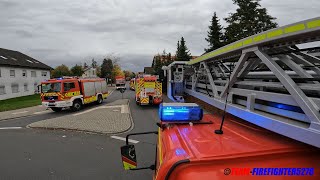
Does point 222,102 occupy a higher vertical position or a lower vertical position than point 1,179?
higher

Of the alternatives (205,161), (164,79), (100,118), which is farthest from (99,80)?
(205,161)

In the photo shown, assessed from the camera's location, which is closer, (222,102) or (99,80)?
(222,102)

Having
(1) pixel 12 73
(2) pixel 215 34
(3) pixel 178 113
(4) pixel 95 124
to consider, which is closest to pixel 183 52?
(2) pixel 215 34

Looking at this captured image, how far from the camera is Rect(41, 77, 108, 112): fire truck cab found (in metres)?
21.2

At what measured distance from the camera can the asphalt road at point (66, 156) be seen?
24.3 ft

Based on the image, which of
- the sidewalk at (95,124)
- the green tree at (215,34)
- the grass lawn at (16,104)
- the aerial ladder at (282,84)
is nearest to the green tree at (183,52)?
the green tree at (215,34)

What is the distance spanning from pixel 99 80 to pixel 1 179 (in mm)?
20625

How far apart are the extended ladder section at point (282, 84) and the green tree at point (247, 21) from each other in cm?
3517

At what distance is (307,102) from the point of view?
2107 millimetres

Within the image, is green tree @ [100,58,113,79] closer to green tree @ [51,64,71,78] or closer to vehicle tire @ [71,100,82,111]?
green tree @ [51,64,71,78]

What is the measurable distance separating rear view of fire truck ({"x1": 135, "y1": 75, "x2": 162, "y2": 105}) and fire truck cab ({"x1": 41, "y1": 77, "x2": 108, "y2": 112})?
5048 millimetres

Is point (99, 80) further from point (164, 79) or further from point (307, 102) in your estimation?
point (307, 102)

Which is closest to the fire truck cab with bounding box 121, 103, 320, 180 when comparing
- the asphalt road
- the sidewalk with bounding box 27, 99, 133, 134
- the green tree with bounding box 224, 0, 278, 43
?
the asphalt road

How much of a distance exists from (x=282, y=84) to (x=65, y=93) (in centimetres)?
2082
